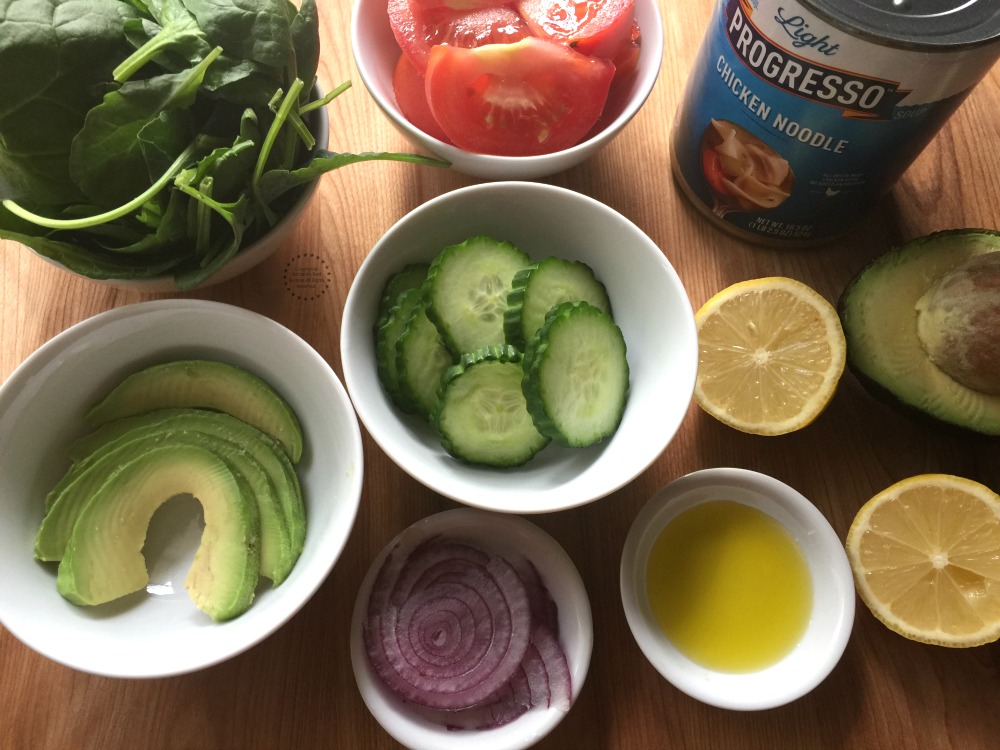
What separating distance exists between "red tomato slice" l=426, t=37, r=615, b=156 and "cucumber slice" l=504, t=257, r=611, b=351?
0.19m

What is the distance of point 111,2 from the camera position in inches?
28.1

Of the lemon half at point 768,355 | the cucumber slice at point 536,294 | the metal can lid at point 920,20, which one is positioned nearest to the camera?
the metal can lid at point 920,20

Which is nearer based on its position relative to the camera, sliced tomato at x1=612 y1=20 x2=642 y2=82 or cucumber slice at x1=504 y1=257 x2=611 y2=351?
cucumber slice at x1=504 y1=257 x2=611 y2=351

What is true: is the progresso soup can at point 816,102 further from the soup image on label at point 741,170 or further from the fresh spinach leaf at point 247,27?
the fresh spinach leaf at point 247,27

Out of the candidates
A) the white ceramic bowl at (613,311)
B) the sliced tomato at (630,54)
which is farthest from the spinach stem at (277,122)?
the sliced tomato at (630,54)

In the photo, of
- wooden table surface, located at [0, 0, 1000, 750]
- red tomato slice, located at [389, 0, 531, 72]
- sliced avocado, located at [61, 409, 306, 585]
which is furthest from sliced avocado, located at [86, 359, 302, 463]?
red tomato slice, located at [389, 0, 531, 72]

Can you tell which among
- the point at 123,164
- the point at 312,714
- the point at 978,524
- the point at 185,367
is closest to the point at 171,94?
the point at 123,164

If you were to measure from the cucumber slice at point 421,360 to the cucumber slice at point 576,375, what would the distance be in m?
0.12

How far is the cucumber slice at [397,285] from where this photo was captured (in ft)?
2.68

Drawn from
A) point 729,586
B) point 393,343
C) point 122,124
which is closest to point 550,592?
point 729,586

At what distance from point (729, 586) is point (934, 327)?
0.40 meters

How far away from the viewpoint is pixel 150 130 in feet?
2.32

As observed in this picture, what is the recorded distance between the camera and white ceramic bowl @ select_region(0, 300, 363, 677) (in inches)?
27.5

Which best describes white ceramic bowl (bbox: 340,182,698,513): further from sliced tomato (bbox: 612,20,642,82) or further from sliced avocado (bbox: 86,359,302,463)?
sliced tomato (bbox: 612,20,642,82)
